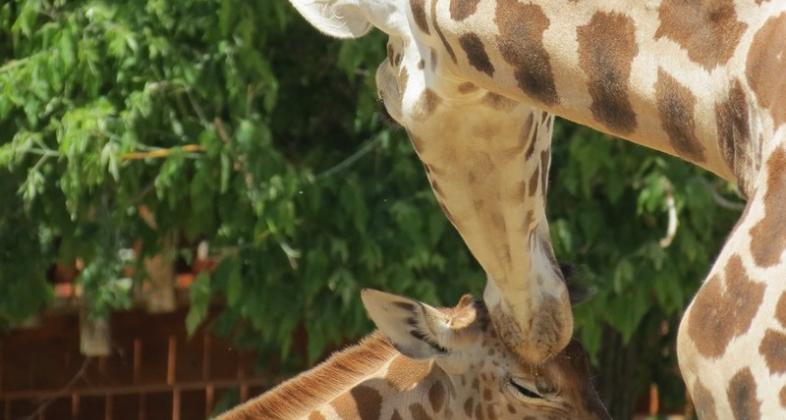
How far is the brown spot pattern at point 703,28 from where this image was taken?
1.93m

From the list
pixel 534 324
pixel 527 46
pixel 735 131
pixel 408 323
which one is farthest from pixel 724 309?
pixel 408 323

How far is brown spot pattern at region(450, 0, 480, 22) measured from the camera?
229 centimetres

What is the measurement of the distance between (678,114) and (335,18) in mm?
916

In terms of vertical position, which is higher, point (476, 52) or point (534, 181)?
point (476, 52)

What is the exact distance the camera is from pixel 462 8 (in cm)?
232

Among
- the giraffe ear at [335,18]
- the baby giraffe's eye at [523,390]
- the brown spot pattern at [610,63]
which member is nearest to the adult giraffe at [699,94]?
the brown spot pattern at [610,63]

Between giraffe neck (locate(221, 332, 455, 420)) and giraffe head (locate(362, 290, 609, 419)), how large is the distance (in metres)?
0.03

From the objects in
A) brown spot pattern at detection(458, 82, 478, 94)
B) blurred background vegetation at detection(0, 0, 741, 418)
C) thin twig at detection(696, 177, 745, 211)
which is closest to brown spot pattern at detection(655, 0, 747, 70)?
brown spot pattern at detection(458, 82, 478, 94)

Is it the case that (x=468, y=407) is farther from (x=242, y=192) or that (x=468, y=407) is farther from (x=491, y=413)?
(x=242, y=192)

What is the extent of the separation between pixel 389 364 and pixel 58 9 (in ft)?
7.39

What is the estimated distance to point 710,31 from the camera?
1.96 m

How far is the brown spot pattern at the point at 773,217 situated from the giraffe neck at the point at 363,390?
260 centimetres

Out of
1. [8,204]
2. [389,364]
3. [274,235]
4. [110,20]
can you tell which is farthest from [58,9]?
[389,364]

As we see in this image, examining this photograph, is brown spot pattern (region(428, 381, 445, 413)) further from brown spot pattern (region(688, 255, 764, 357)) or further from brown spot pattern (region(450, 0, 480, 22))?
brown spot pattern (region(688, 255, 764, 357))
